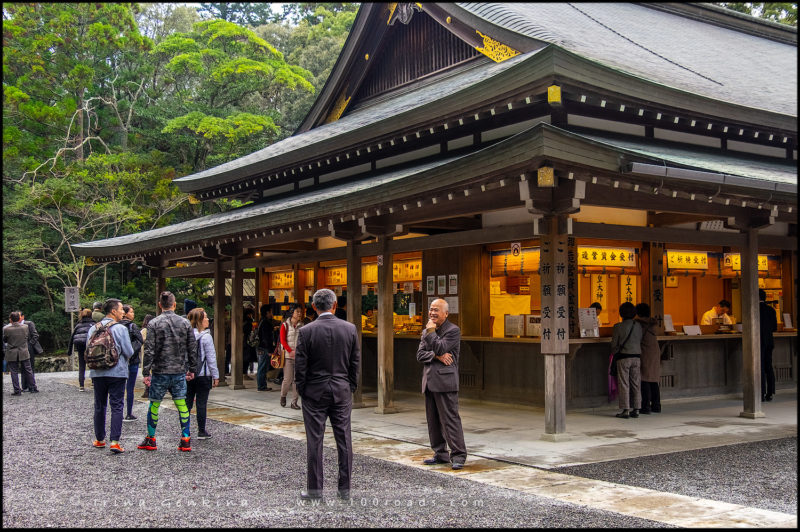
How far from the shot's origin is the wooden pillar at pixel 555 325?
347 inches

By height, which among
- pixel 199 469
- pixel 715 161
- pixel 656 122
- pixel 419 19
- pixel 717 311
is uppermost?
pixel 419 19

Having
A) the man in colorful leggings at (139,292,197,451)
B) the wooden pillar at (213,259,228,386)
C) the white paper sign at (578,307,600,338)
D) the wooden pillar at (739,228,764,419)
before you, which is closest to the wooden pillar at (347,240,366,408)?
the white paper sign at (578,307,600,338)

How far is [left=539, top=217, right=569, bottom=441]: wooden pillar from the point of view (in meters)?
8.81

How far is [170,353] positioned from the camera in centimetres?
858

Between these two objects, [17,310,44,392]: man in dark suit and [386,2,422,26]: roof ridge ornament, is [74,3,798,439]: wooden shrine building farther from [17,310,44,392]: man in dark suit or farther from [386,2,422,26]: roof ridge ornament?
[17,310,44,392]: man in dark suit

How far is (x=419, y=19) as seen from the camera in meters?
15.4

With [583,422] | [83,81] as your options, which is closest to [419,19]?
[583,422]

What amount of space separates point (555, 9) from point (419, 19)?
298 cm

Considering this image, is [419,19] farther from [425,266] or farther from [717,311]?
[717,311]

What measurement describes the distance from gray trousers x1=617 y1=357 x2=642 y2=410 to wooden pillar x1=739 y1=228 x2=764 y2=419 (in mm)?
1483

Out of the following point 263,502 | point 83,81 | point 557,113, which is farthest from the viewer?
point 83,81

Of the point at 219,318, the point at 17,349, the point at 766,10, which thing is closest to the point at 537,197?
the point at 219,318

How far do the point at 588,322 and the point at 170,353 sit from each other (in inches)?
250

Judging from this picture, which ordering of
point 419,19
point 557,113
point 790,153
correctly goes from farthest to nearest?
point 419,19
point 790,153
point 557,113
